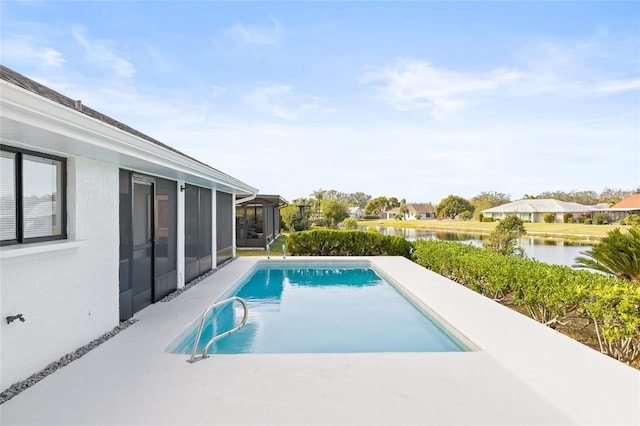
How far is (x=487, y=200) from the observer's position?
3044 inches

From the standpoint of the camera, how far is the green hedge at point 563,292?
17.3 feet

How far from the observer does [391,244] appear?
16.3 m

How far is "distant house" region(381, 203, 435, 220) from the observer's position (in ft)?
280

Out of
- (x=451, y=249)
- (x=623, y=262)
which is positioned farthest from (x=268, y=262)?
(x=623, y=262)

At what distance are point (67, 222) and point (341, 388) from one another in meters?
3.92

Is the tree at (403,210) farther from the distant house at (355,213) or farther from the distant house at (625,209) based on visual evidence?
the distant house at (625,209)

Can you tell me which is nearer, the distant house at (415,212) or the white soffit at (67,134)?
the white soffit at (67,134)

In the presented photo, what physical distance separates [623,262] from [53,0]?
1353cm

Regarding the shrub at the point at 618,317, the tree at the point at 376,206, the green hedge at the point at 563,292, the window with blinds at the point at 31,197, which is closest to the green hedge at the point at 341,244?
the green hedge at the point at 563,292

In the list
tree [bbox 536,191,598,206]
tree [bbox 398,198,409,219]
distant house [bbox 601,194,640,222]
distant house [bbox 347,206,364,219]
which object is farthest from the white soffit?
tree [bbox 536,191,598,206]

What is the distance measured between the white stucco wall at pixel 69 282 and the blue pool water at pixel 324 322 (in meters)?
1.28

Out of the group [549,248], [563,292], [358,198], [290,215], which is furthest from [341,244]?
[358,198]

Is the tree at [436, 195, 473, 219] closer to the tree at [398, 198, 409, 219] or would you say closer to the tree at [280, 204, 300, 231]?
the tree at [398, 198, 409, 219]

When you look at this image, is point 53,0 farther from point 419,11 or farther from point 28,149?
point 419,11
